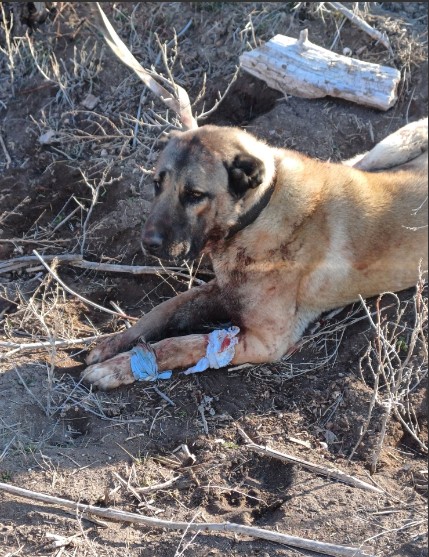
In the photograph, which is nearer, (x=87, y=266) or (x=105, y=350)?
(x=105, y=350)

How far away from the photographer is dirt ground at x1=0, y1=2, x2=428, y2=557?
3.58 m

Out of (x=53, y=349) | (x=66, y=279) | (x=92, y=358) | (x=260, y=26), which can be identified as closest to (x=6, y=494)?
(x=53, y=349)

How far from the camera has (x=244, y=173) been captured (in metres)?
4.32

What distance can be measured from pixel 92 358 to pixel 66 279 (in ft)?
3.50

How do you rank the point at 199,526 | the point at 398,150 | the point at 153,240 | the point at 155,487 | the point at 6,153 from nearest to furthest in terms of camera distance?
1. the point at 199,526
2. the point at 155,487
3. the point at 153,240
4. the point at 398,150
5. the point at 6,153

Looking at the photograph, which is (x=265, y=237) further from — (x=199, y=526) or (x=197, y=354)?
(x=199, y=526)

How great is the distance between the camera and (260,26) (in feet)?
22.4

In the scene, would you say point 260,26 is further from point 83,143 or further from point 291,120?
point 83,143

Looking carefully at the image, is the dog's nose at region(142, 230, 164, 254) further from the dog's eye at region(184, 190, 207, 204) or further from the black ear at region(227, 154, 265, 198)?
the black ear at region(227, 154, 265, 198)

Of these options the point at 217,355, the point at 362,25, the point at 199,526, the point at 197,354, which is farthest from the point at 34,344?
the point at 362,25

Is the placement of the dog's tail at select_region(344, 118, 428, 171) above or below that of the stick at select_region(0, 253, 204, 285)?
above

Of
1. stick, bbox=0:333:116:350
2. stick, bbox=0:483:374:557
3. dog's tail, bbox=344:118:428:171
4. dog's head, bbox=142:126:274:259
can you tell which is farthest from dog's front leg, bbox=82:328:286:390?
dog's tail, bbox=344:118:428:171

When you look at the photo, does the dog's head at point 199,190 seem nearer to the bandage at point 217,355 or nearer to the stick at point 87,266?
the bandage at point 217,355

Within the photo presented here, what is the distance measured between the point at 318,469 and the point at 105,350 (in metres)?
1.57
